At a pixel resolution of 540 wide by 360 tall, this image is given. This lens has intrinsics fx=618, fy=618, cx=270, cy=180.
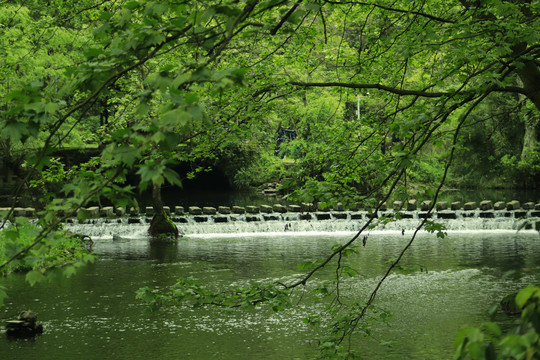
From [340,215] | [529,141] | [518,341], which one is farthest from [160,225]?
[518,341]

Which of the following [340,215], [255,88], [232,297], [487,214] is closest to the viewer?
[232,297]

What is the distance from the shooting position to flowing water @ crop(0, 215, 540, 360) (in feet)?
29.3

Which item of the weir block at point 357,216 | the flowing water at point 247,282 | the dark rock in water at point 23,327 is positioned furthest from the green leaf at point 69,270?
the weir block at point 357,216

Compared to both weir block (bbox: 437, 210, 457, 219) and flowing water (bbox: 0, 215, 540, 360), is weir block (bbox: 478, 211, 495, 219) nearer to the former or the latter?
flowing water (bbox: 0, 215, 540, 360)

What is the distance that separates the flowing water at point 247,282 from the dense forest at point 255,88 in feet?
3.74

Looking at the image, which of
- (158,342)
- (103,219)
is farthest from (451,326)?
(103,219)

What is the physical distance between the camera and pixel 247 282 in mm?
12969

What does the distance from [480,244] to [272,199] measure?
574 inches

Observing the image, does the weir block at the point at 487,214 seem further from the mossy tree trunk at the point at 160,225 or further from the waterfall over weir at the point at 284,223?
the mossy tree trunk at the point at 160,225

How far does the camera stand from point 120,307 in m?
11.3

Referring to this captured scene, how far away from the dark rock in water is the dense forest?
7.06 ft

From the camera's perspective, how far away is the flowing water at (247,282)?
893 cm

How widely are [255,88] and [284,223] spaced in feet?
48.7

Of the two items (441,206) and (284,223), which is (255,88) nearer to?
(284,223)
